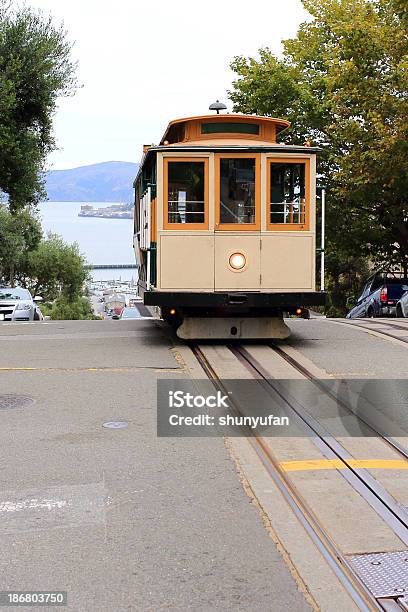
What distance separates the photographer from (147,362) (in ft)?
38.5

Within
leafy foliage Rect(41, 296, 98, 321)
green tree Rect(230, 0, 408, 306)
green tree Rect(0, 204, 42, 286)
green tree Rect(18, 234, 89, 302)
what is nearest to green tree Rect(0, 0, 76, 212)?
green tree Rect(230, 0, 408, 306)

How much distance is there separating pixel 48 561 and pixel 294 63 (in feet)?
98.6

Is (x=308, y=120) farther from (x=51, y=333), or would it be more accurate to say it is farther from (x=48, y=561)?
(x=48, y=561)

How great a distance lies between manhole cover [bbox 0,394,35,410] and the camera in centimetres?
902

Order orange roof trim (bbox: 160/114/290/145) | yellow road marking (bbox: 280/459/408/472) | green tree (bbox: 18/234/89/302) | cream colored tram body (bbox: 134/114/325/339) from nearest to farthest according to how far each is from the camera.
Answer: yellow road marking (bbox: 280/459/408/472), cream colored tram body (bbox: 134/114/325/339), orange roof trim (bbox: 160/114/290/145), green tree (bbox: 18/234/89/302)

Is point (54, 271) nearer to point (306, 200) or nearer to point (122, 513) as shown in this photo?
point (306, 200)

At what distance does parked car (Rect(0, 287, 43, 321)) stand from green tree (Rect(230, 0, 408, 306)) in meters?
10.6

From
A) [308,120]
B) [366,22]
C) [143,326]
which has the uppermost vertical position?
[366,22]

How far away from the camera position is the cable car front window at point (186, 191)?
12867 mm

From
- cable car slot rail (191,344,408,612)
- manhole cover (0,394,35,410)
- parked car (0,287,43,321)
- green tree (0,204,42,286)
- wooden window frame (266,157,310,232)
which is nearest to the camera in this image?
cable car slot rail (191,344,408,612)

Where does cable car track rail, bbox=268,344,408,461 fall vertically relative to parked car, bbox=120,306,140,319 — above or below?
above

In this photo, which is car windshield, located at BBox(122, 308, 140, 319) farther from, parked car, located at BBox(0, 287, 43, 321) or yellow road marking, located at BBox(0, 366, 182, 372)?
yellow road marking, located at BBox(0, 366, 182, 372)

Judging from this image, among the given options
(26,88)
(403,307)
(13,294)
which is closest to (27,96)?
(26,88)

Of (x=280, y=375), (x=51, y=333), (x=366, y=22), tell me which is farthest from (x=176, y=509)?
(x=366, y=22)
